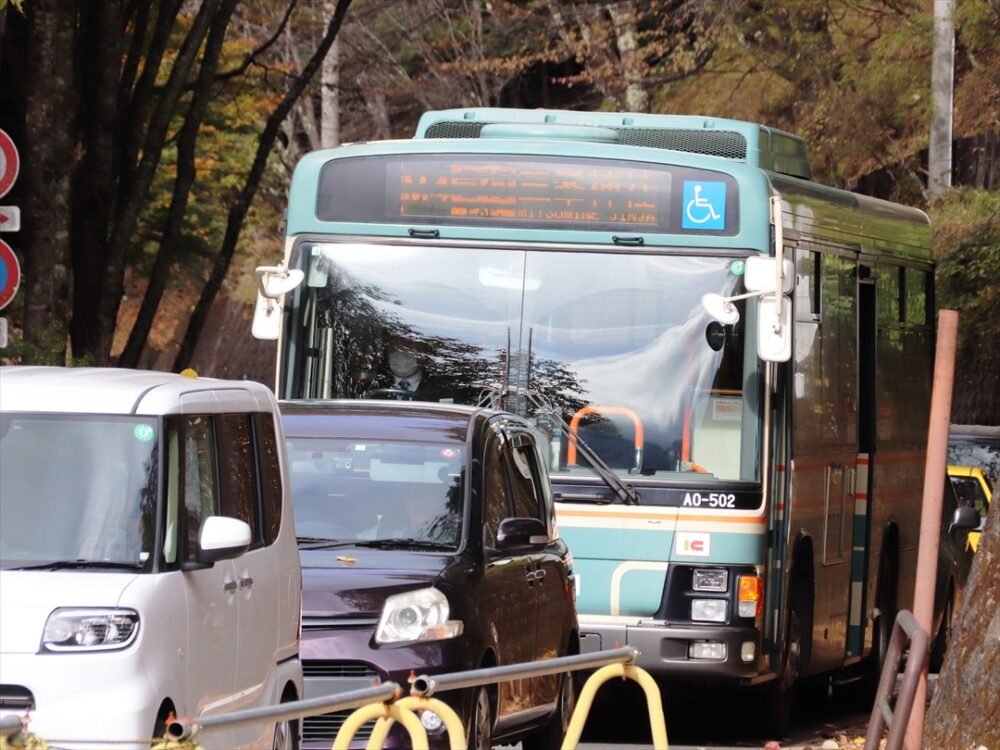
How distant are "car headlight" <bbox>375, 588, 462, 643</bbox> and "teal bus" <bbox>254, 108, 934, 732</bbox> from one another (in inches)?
115

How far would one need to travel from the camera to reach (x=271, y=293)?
12.0m

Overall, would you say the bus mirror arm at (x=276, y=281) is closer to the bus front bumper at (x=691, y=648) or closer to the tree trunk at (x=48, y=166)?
the bus front bumper at (x=691, y=648)

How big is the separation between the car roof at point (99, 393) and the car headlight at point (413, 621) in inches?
68.2

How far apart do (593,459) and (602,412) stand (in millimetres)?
289

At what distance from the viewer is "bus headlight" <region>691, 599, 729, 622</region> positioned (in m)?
11.6

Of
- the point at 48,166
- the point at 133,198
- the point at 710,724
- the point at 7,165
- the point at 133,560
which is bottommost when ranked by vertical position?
the point at 710,724

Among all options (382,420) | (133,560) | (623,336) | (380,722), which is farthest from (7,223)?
(380,722)

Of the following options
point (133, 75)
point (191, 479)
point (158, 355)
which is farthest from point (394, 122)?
point (191, 479)

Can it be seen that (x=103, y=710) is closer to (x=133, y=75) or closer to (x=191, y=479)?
(x=191, y=479)

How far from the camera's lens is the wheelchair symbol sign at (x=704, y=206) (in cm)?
1210

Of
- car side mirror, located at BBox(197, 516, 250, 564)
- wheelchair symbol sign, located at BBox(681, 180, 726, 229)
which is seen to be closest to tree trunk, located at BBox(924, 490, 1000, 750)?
car side mirror, located at BBox(197, 516, 250, 564)

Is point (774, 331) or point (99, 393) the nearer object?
point (99, 393)

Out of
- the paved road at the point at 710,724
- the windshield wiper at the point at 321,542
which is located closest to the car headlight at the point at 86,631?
the windshield wiper at the point at 321,542

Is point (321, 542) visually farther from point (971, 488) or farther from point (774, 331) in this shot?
point (971, 488)
